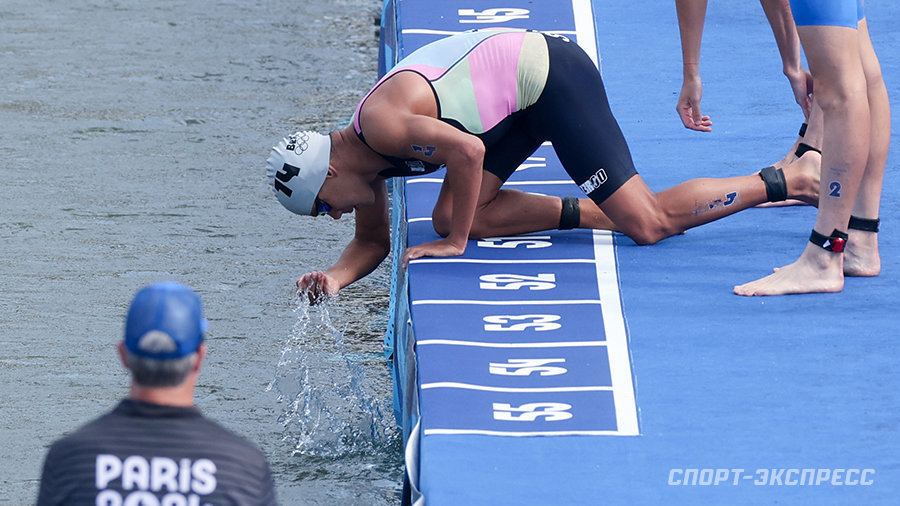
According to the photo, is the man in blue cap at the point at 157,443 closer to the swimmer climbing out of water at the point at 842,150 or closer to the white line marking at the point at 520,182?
the swimmer climbing out of water at the point at 842,150

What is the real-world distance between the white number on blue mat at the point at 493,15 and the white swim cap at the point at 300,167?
2079mm

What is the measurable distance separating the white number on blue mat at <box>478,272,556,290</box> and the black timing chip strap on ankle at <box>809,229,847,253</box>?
856 millimetres

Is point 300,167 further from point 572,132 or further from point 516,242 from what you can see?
point 572,132

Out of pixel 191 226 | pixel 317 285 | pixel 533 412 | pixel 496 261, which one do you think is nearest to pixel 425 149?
pixel 496 261

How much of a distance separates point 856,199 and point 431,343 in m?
1.55

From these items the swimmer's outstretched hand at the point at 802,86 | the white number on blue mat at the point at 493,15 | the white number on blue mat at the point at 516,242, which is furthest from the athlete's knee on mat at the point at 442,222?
the white number on blue mat at the point at 493,15

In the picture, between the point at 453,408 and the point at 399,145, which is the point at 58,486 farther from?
the point at 399,145

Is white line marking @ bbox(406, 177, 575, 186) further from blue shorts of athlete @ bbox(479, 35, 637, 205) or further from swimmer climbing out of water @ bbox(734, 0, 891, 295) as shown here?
swimmer climbing out of water @ bbox(734, 0, 891, 295)

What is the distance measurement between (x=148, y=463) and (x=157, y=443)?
37mm

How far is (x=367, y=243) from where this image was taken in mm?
4824

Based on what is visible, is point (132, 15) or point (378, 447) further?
point (132, 15)

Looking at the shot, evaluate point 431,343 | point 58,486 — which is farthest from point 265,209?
point 58,486

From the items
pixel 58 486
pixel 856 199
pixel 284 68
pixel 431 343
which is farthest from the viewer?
pixel 284 68

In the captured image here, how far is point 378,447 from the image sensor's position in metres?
4.87
